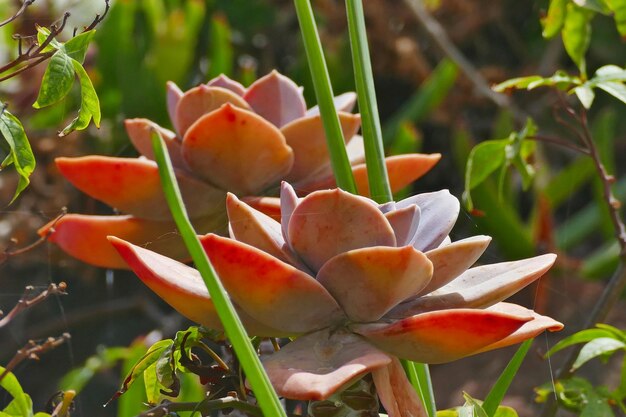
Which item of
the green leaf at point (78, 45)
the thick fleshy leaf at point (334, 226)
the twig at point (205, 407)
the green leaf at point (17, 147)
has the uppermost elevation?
the green leaf at point (78, 45)

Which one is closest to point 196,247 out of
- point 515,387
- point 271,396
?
point 271,396

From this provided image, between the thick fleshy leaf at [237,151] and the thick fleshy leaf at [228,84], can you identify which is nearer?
the thick fleshy leaf at [237,151]

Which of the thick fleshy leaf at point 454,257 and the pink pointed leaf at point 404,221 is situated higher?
the pink pointed leaf at point 404,221

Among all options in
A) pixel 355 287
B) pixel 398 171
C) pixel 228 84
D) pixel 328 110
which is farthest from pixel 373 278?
pixel 228 84

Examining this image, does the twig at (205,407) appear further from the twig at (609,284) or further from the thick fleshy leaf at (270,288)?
the twig at (609,284)

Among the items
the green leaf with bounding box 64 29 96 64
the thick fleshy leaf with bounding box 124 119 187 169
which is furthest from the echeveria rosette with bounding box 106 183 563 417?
the thick fleshy leaf with bounding box 124 119 187 169

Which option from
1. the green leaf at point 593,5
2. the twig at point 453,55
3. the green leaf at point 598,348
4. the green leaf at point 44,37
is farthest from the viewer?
the twig at point 453,55

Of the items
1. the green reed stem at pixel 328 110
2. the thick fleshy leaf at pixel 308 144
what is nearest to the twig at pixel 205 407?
the green reed stem at pixel 328 110

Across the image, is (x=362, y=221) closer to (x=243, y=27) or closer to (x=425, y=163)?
(x=425, y=163)

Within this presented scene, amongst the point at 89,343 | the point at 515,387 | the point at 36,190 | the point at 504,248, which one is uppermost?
the point at 89,343
